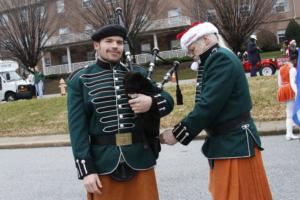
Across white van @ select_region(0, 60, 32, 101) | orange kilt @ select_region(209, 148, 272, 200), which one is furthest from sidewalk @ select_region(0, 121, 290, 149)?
white van @ select_region(0, 60, 32, 101)

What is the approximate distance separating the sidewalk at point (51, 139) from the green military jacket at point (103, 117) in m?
7.67

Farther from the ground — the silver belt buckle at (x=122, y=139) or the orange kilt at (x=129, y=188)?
the silver belt buckle at (x=122, y=139)

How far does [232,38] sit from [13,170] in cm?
2456

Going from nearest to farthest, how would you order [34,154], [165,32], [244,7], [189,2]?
1. [34,154]
2. [244,7]
3. [189,2]
4. [165,32]

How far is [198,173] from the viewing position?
25.7 feet

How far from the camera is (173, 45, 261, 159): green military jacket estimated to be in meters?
3.40

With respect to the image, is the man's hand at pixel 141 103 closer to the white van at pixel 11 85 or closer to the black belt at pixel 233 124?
the black belt at pixel 233 124

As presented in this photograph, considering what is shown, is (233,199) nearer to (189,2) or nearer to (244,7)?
(244,7)

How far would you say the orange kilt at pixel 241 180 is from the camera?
3.51 meters

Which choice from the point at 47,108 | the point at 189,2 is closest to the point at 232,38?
the point at 189,2

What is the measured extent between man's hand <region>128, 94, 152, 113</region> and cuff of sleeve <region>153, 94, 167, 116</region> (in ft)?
0.29

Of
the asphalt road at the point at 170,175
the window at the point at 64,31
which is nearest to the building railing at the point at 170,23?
the window at the point at 64,31

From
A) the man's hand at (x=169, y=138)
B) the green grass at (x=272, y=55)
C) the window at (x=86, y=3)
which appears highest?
the window at (x=86, y=3)

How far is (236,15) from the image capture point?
31688mm
